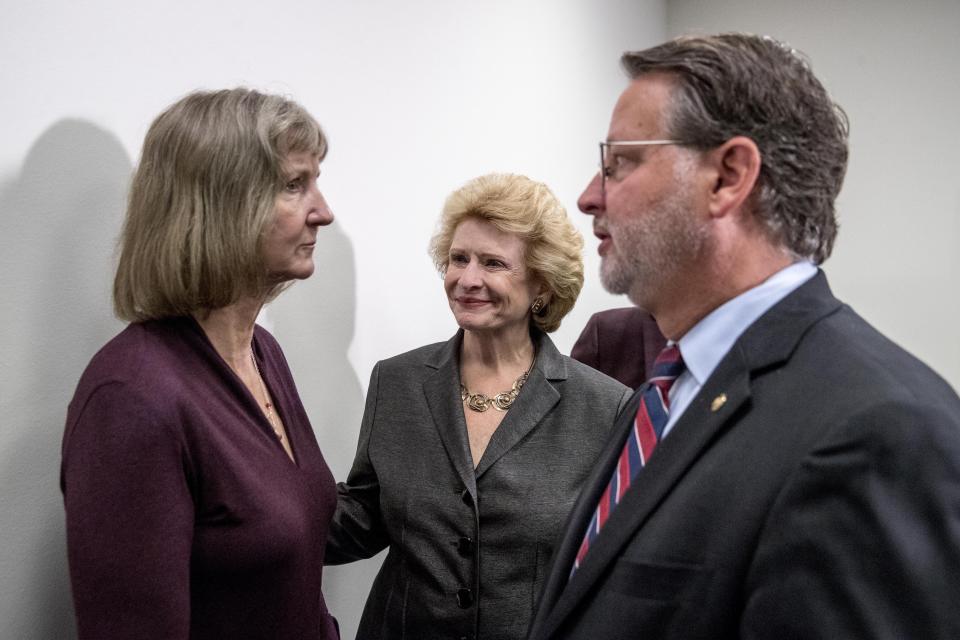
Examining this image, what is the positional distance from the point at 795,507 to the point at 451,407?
1.14 meters

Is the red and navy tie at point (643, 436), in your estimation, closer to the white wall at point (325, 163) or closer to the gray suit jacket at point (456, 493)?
the gray suit jacket at point (456, 493)

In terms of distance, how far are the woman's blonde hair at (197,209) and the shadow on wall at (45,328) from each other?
174 millimetres

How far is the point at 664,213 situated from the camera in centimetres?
122

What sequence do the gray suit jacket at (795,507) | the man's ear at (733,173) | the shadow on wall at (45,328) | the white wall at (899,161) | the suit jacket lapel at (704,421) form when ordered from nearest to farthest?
the gray suit jacket at (795,507), the suit jacket lapel at (704,421), the man's ear at (733,173), the shadow on wall at (45,328), the white wall at (899,161)

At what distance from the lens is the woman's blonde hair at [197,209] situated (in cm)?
140

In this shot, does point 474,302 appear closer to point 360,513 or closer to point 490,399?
point 490,399

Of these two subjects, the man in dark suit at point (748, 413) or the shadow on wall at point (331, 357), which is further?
the shadow on wall at point (331, 357)

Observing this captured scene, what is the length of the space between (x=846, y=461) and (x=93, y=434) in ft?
3.14

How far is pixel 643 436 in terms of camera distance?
1254 millimetres

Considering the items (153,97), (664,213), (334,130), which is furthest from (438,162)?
(664,213)

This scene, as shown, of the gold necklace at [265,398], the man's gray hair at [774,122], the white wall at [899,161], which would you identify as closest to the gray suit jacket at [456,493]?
the gold necklace at [265,398]

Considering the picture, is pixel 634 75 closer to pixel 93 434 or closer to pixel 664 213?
pixel 664 213

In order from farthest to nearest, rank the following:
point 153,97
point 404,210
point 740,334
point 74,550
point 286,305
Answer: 1. point 404,210
2. point 286,305
3. point 153,97
4. point 74,550
5. point 740,334

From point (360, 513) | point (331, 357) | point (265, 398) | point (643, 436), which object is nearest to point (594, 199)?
point (643, 436)
